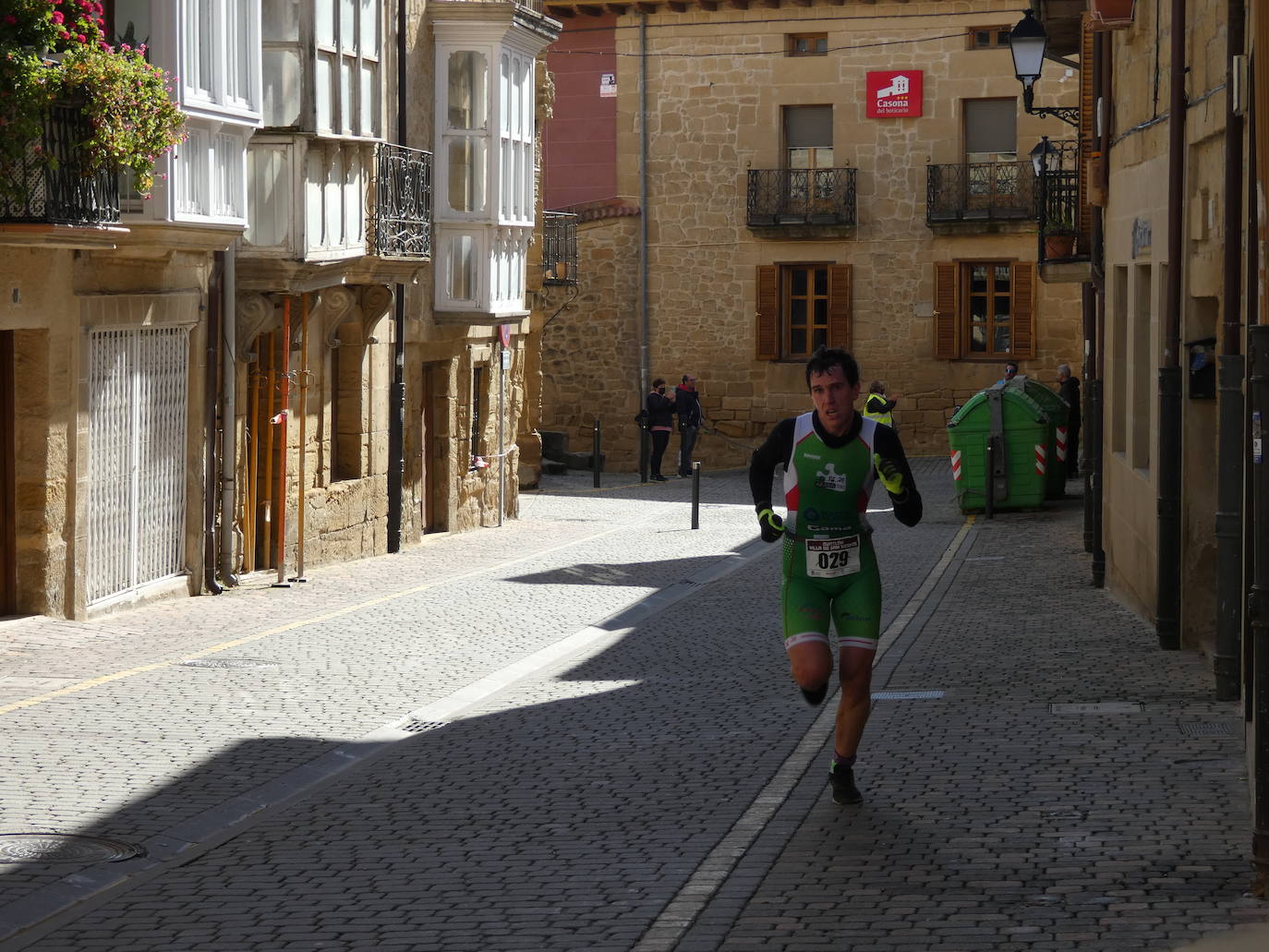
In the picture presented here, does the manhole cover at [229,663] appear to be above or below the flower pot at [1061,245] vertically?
below

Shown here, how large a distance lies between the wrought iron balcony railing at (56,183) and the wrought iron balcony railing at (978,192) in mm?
26180

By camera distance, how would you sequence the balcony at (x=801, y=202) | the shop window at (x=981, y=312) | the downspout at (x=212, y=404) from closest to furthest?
the downspout at (x=212, y=404), the shop window at (x=981, y=312), the balcony at (x=801, y=202)

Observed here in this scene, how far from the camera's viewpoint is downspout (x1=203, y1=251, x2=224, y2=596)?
16281 millimetres

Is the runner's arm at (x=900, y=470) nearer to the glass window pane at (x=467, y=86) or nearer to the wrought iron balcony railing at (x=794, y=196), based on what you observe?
the glass window pane at (x=467, y=86)

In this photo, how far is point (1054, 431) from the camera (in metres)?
24.5

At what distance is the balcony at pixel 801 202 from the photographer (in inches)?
1496

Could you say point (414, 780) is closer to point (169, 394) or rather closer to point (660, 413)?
point (169, 394)

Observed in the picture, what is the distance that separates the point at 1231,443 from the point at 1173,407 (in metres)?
2.08

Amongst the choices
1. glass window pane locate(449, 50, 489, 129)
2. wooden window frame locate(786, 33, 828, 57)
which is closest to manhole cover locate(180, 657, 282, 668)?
glass window pane locate(449, 50, 489, 129)

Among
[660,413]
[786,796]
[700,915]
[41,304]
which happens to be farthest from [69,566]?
[660,413]

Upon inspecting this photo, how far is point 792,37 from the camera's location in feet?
128

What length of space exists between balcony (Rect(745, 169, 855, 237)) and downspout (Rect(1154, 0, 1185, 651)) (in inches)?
1032

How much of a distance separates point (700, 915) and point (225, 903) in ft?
5.30

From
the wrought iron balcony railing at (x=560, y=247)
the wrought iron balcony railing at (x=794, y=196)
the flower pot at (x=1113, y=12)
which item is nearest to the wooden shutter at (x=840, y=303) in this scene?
the wrought iron balcony railing at (x=794, y=196)
